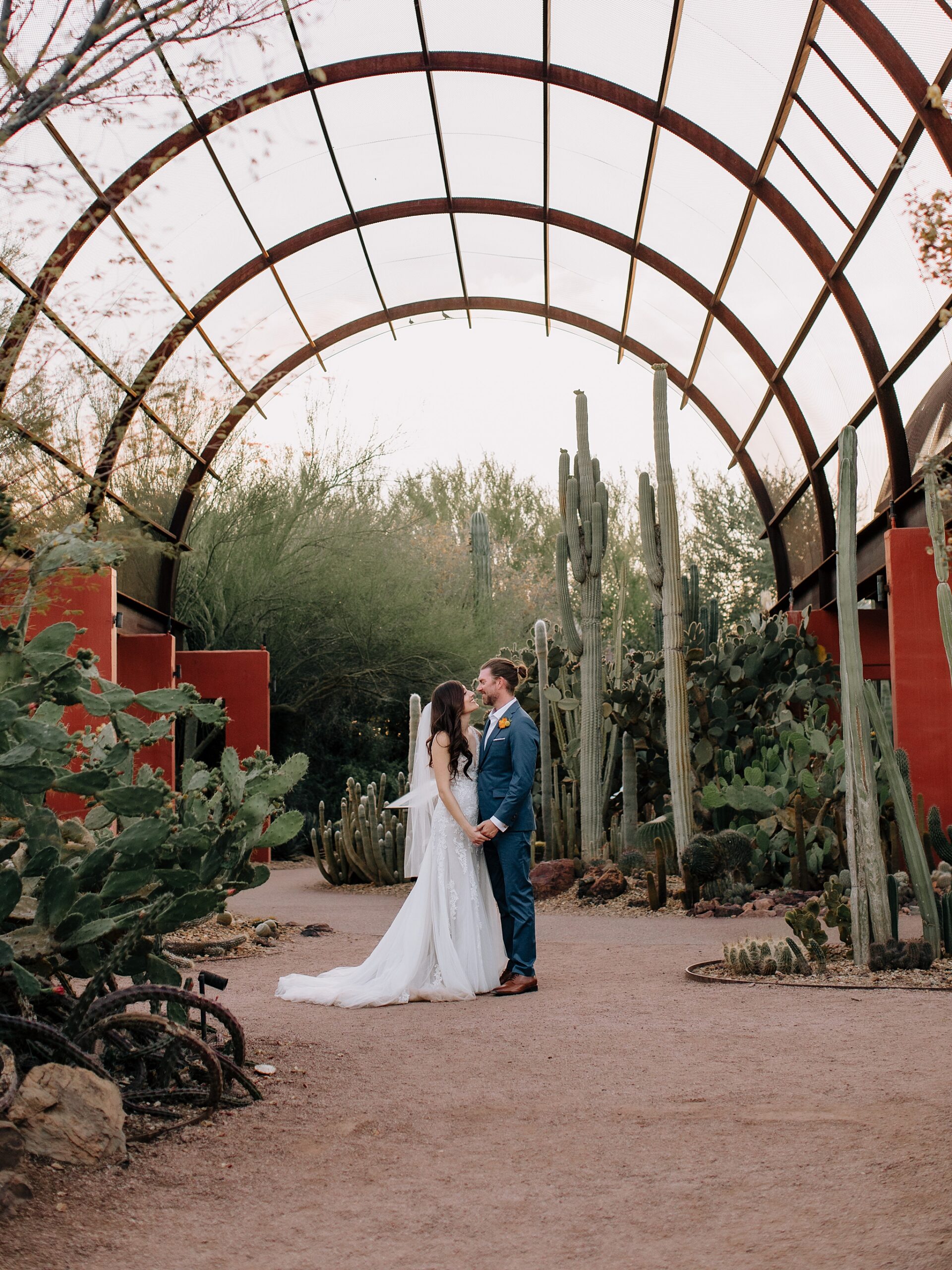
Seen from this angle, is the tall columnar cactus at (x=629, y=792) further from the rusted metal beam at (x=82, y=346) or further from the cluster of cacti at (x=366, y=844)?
the rusted metal beam at (x=82, y=346)

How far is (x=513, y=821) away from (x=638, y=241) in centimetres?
831

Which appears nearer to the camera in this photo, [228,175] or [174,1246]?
[174,1246]


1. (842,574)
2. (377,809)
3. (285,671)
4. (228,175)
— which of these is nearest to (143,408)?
(228,175)

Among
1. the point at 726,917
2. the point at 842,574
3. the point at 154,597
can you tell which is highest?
the point at 154,597

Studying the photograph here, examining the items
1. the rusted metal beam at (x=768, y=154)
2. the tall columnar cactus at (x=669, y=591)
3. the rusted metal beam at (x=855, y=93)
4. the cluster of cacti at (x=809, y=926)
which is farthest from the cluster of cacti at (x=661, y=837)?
the rusted metal beam at (x=768, y=154)

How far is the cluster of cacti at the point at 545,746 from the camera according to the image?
988 cm

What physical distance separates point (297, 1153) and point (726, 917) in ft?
17.2

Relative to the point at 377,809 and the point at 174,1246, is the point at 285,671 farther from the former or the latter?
the point at 174,1246

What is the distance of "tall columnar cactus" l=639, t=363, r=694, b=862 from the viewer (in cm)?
801

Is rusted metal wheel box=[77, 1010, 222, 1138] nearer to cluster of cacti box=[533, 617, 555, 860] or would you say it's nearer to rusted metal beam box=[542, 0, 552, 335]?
cluster of cacti box=[533, 617, 555, 860]

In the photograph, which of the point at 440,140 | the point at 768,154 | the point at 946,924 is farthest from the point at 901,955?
the point at 440,140

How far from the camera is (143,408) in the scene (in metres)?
10.2

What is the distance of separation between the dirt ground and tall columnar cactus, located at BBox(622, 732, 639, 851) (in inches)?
206

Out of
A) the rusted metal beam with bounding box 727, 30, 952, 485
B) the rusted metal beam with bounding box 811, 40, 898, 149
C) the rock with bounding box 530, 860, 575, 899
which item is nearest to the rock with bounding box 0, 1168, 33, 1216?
the rusted metal beam with bounding box 727, 30, 952, 485
